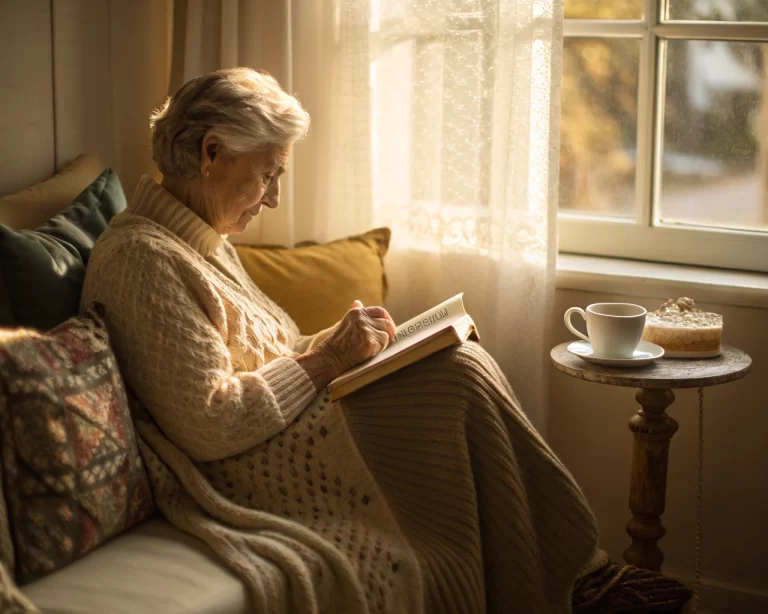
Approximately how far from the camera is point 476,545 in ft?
5.54

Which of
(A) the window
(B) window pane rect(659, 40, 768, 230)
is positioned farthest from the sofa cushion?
(B) window pane rect(659, 40, 768, 230)

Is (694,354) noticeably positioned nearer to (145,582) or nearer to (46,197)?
(145,582)

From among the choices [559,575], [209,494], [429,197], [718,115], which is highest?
[718,115]

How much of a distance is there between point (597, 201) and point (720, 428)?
676mm

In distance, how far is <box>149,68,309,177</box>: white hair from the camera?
69.9 inches

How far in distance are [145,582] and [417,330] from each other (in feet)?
2.28

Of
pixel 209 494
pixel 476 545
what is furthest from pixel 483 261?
pixel 209 494

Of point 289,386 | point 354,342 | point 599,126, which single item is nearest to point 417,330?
point 354,342

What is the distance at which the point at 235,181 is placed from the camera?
184 cm

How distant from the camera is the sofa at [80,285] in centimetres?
140

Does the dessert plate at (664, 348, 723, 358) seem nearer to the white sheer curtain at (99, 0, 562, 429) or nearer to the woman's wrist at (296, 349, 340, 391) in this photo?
the white sheer curtain at (99, 0, 562, 429)

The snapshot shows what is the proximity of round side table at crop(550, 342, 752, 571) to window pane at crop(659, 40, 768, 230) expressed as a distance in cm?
49

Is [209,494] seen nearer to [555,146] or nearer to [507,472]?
[507,472]

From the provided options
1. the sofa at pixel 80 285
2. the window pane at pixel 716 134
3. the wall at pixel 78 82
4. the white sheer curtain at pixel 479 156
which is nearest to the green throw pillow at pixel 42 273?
the sofa at pixel 80 285
